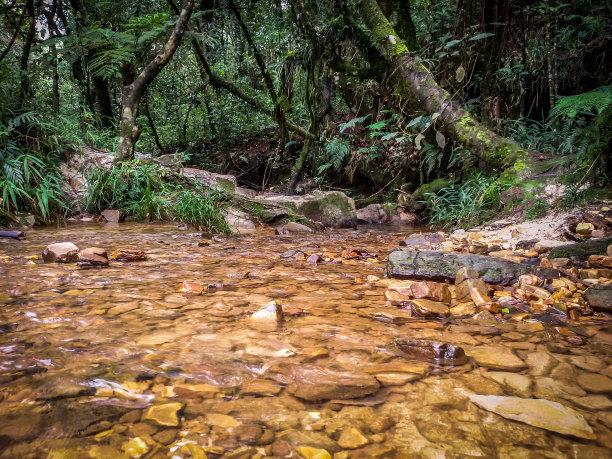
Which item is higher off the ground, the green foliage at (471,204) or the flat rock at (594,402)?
the green foliage at (471,204)

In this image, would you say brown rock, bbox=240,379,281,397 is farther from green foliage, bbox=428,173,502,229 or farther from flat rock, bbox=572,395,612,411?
green foliage, bbox=428,173,502,229

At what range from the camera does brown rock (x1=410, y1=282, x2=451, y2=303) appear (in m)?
1.62

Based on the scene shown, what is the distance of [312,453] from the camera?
0.70 meters

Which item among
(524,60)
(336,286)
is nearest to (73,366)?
(336,286)

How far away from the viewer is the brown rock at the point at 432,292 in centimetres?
162

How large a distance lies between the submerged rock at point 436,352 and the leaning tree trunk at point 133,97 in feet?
15.8

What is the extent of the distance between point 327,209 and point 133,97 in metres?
2.95

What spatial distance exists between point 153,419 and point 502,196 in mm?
3921

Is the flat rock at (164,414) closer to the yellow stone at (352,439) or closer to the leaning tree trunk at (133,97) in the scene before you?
the yellow stone at (352,439)

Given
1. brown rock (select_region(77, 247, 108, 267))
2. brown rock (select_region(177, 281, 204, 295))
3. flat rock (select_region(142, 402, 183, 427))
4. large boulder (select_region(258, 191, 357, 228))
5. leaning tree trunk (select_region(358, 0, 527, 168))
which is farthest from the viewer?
large boulder (select_region(258, 191, 357, 228))

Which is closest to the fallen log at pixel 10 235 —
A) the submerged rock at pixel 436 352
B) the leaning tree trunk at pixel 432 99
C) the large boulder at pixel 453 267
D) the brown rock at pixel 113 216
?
the brown rock at pixel 113 216

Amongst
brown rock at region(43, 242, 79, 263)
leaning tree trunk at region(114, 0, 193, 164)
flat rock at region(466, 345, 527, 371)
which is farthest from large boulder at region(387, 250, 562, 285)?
leaning tree trunk at region(114, 0, 193, 164)

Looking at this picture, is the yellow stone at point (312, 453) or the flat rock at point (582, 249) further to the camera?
the flat rock at point (582, 249)

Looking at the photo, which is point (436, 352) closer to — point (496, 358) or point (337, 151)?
point (496, 358)
